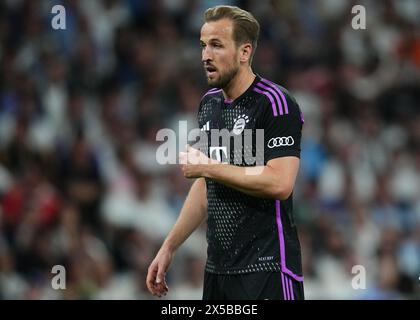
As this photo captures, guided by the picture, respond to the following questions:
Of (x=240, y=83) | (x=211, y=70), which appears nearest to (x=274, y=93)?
(x=240, y=83)

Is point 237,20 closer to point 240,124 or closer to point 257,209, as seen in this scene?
point 240,124

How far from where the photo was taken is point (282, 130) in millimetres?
4645

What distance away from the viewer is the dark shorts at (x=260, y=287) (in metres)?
4.63

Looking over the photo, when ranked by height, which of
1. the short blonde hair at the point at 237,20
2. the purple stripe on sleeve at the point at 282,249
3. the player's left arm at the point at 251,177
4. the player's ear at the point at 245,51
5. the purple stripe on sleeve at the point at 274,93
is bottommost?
the purple stripe on sleeve at the point at 282,249

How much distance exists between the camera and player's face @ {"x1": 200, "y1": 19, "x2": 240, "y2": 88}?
4750 millimetres

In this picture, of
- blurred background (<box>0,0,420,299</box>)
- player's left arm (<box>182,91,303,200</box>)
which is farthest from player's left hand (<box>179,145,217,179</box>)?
blurred background (<box>0,0,420,299</box>)

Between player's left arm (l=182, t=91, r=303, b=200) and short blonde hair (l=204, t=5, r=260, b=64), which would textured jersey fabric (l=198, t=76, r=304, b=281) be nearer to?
player's left arm (l=182, t=91, r=303, b=200)

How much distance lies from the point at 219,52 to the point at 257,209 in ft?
2.55

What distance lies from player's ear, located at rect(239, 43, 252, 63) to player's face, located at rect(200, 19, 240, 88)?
0.03 m

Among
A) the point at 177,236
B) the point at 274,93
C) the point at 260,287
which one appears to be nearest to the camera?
the point at 260,287

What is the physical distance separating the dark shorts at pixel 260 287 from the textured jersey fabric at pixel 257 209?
0.03 m

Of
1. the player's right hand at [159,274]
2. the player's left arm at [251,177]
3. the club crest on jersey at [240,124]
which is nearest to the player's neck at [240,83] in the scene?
the club crest on jersey at [240,124]

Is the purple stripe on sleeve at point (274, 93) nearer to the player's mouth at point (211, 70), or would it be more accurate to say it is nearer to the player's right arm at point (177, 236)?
the player's mouth at point (211, 70)

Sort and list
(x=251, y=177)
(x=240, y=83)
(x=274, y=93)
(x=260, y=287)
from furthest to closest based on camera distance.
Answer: (x=240, y=83), (x=274, y=93), (x=260, y=287), (x=251, y=177)
